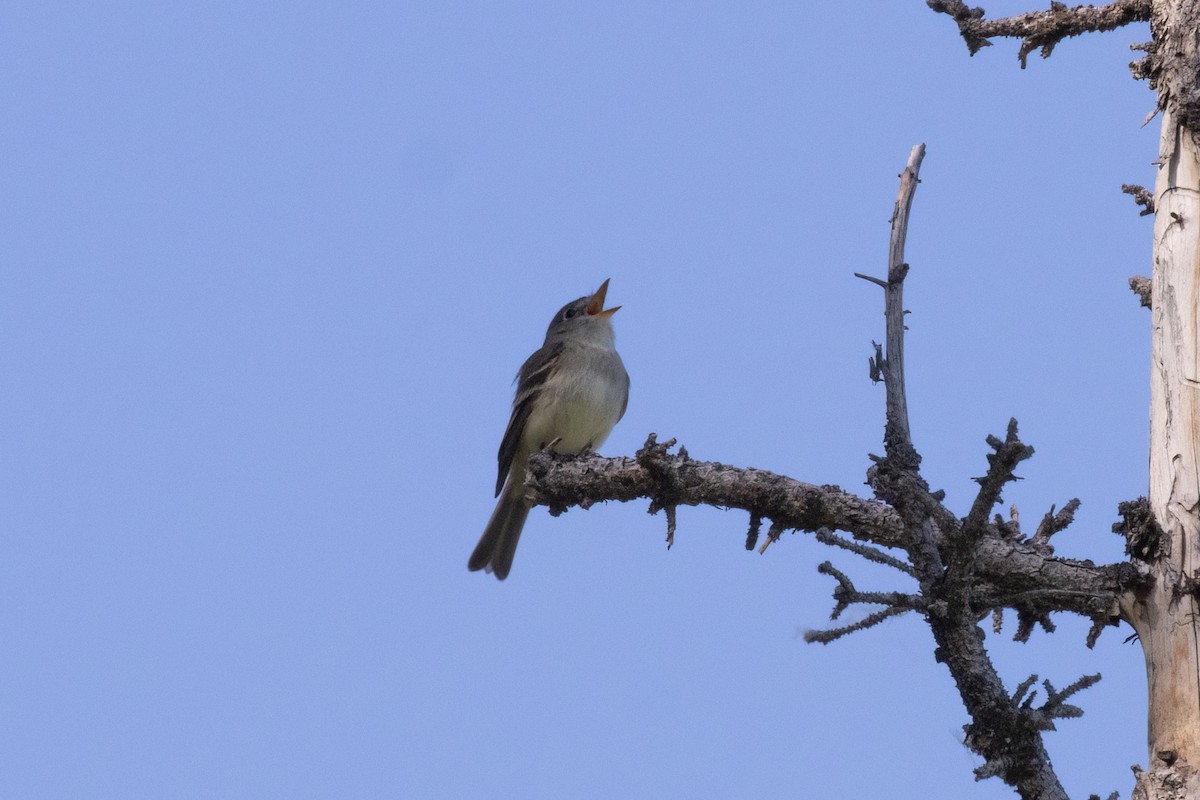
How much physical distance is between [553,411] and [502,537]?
1.33 metres

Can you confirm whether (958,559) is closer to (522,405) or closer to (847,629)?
(847,629)

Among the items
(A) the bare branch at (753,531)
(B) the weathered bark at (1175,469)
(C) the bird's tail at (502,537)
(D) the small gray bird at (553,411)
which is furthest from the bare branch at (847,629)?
(C) the bird's tail at (502,537)

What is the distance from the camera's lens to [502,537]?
1198 cm

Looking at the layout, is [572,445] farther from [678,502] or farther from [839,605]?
[839,605]

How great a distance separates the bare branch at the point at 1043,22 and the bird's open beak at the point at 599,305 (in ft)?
19.1

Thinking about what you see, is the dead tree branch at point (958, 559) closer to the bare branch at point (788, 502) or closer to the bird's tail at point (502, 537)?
the bare branch at point (788, 502)

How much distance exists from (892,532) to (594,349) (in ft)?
19.8

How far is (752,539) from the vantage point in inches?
265

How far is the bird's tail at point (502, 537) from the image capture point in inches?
470

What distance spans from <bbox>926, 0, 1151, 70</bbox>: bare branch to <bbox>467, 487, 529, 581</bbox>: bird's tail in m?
6.12

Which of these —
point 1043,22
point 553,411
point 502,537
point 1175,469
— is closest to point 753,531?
point 1175,469

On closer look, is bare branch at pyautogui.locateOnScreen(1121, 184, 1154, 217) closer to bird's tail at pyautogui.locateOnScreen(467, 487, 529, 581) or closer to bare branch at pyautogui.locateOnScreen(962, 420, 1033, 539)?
bare branch at pyautogui.locateOnScreen(962, 420, 1033, 539)

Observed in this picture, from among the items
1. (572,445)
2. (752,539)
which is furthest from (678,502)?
(572,445)

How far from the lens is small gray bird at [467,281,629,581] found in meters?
11.4
